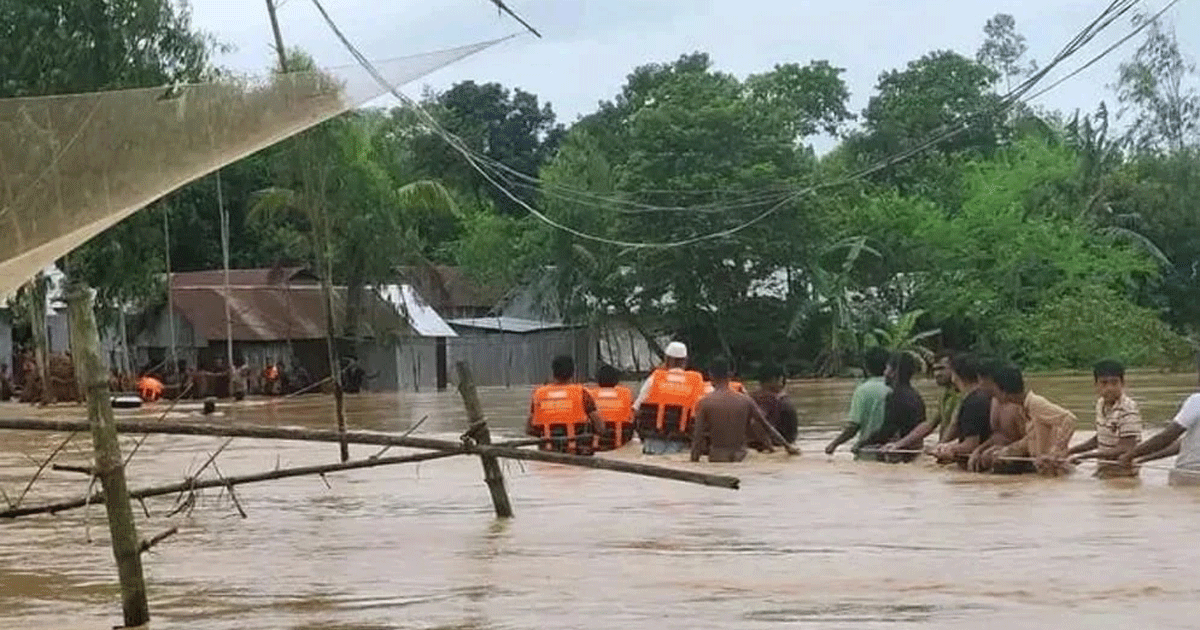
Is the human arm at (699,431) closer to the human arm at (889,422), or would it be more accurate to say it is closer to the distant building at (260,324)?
the human arm at (889,422)

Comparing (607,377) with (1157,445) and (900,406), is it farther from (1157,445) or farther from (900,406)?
→ (1157,445)

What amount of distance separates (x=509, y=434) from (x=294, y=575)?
13554 millimetres

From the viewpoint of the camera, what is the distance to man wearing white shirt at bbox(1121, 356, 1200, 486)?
12812mm

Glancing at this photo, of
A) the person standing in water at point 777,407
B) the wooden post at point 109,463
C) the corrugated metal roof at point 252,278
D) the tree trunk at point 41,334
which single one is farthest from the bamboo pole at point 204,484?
the corrugated metal roof at point 252,278

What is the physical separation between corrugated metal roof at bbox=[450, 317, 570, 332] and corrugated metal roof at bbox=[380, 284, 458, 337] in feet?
4.77

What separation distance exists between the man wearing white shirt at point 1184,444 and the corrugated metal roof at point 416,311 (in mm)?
34384

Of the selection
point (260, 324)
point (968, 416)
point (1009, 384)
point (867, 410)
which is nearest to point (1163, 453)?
point (1009, 384)

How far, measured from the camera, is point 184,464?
1948cm

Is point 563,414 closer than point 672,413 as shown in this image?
Yes

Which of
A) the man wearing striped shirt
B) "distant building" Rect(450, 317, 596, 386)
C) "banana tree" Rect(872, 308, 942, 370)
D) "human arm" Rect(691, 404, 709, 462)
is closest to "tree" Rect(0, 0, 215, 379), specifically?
"distant building" Rect(450, 317, 596, 386)

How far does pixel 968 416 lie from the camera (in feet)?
47.6

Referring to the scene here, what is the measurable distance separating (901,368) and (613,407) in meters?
2.61

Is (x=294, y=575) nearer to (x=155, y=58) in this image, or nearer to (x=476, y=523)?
(x=476, y=523)

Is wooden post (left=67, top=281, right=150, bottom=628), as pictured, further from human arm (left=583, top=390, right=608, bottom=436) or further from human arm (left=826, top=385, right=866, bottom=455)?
human arm (left=826, top=385, right=866, bottom=455)
